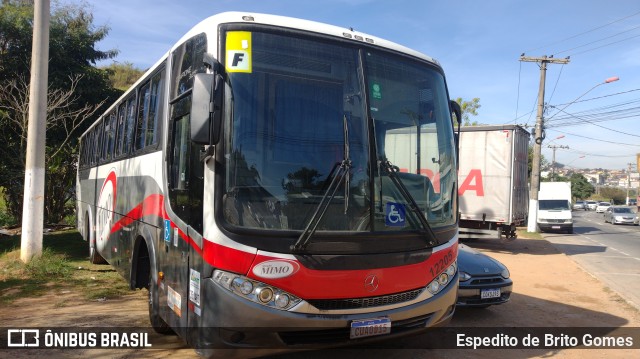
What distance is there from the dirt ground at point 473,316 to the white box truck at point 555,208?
647 inches

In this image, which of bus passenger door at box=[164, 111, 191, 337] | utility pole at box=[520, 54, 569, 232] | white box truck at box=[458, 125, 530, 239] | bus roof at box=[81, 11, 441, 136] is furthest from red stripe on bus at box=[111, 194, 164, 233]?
utility pole at box=[520, 54, 569, 232]

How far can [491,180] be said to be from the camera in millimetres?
15609

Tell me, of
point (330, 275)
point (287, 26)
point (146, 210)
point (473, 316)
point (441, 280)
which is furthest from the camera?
point (473, 316)

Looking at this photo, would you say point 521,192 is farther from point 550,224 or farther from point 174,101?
point 174,101

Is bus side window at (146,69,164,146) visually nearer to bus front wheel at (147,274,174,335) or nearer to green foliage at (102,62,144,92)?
bus front wheel at (147,274,174,335)

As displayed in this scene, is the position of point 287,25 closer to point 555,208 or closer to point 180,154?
point 180,154

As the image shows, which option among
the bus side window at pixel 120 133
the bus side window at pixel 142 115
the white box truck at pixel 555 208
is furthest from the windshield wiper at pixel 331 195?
the white box truck at pixel 555 208

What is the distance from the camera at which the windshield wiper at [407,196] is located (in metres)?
4.25

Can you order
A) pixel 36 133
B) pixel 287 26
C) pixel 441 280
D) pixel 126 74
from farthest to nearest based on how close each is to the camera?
pixel 126 74 → pixel 36 133 → pixel 441 280 → pixel 287 26

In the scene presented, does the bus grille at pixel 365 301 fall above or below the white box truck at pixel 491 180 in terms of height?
below

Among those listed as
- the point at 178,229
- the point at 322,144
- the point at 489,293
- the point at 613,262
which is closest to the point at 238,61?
the point at 322,144

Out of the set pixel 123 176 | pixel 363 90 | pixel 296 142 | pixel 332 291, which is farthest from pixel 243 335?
pixel 123 176

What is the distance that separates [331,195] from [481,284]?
3948mm

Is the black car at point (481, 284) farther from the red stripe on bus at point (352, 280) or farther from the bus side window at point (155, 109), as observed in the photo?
the bus side window at point (155, 109)
